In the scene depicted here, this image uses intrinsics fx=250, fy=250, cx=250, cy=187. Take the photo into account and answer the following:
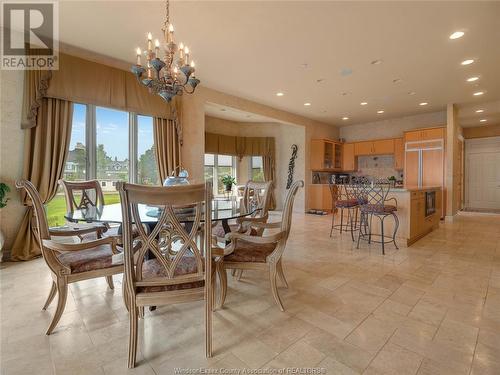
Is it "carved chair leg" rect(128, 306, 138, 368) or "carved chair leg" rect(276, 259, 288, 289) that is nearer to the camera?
"carved chair leg" rect(128, 306, 138, 368)

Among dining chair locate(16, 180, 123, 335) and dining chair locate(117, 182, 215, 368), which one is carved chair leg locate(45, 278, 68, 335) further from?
dining chair locate(117, 182, 215, 368)

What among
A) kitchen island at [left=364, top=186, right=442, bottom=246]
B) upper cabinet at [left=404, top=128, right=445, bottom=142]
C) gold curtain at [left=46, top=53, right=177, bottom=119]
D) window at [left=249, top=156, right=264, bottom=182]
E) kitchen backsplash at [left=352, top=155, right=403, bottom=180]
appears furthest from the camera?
window at [left=249, top=156, right=264, bottom=182]

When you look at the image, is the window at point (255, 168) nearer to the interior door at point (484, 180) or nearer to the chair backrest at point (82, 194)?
the chair backrest at point (82, 194)

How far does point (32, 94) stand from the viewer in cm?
317

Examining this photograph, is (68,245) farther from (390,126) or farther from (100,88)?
(390,126)

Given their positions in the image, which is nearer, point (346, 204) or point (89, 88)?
point (89, 88)

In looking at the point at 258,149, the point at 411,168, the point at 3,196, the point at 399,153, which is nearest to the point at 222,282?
the point at 3,196

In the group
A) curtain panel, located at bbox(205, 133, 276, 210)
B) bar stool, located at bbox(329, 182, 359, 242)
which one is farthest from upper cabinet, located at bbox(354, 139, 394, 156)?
bar stool, located at bbox(329, 182, 359, 242)

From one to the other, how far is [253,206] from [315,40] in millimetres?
2355

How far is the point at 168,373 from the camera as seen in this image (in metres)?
1.37

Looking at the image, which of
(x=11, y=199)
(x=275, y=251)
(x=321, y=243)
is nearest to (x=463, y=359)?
(x=275, y=251)

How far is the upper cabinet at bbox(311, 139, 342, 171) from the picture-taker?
771cm

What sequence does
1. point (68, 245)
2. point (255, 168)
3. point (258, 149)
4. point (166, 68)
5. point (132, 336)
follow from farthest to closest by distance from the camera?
point (255, 168)
point (258, 149)
point (166, 68)
point (68, 245)
point (132, 336)

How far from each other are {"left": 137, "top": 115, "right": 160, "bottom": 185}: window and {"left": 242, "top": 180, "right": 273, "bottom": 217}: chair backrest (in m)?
2.14
